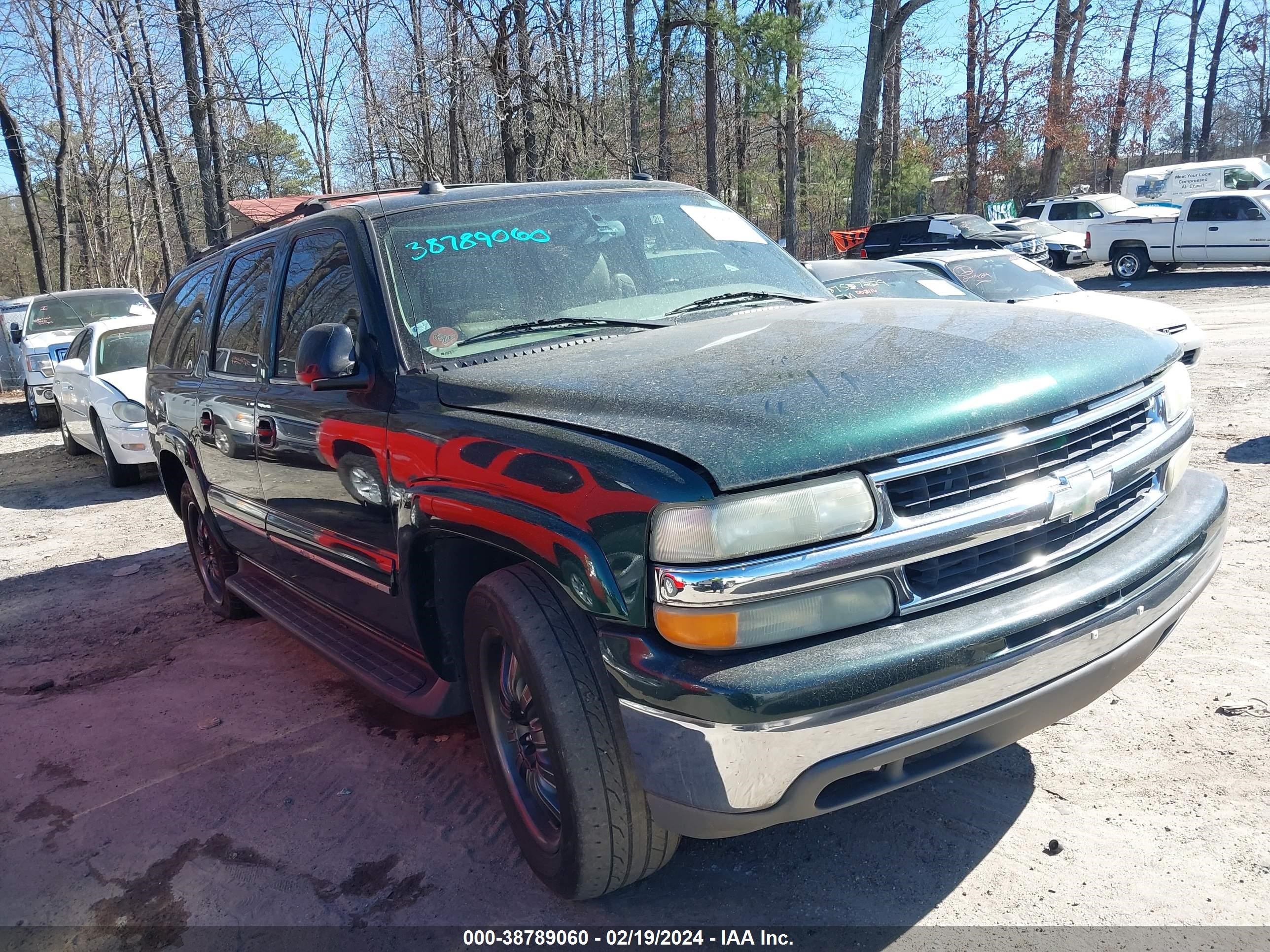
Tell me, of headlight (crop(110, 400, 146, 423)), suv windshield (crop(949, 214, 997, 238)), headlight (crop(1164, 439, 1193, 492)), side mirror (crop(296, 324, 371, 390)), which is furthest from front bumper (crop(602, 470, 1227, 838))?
suv windshield (crop(949, 214, 997, 238))

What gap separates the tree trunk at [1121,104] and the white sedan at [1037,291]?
3259cm

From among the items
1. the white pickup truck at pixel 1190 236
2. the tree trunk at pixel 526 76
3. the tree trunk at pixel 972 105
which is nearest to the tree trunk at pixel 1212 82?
the tree trunk at pixel 972 105

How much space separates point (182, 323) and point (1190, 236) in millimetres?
20612

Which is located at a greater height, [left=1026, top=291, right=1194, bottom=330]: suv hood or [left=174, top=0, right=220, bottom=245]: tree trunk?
[left=174, top=0, right=220, bottom=245]: tree trunk

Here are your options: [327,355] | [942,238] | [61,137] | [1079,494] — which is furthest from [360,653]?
[61,137]

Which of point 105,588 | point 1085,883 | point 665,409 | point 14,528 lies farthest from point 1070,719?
point 14,528

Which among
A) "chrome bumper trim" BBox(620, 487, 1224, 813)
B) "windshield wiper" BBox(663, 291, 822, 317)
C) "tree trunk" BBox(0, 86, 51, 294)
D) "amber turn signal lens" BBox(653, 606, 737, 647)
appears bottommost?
"chrome bumper trim" BBox(620, 487, 1224, 813)

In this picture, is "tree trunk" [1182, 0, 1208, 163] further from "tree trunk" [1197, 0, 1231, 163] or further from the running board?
the running board

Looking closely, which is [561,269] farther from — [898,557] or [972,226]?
[972,226]

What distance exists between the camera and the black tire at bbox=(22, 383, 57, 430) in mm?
14352

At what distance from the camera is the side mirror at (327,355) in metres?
3.00

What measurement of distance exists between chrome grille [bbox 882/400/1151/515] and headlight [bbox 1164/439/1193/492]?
0.50 m

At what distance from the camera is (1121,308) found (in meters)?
9.33

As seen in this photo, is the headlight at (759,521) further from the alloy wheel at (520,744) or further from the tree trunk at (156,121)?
the tree trunk at (156,121)
